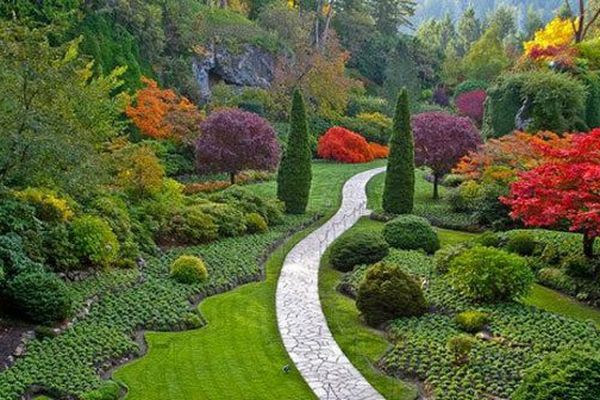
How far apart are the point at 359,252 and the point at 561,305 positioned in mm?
5818

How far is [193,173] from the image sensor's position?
113 feet

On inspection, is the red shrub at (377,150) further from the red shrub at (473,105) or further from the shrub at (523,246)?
the shrub at (523,246)

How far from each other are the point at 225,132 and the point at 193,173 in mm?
7415

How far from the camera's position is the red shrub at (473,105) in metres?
53.9

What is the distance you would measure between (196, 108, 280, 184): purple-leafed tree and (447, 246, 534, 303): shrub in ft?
48.5

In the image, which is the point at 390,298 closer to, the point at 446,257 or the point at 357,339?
the point at 357,339

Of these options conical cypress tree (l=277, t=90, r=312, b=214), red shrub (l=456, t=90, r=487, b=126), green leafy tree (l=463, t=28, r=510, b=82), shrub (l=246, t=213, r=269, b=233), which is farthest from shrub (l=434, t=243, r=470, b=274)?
green leafy tree (l=463, t=28, r=510, b=82)

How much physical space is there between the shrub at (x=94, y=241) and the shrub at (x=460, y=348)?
8855mm

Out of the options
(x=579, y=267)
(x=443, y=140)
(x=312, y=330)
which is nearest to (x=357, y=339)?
(x=312, y=330)

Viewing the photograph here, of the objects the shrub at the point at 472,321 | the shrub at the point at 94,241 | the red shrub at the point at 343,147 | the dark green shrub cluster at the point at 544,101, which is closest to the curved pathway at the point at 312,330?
the shrub at the point at 472,321

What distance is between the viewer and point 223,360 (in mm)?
12188

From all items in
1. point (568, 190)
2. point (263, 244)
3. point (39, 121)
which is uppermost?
point (39, 121)

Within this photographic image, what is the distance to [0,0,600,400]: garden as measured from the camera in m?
11.5

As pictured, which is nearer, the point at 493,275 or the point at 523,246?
the point at 493,275
